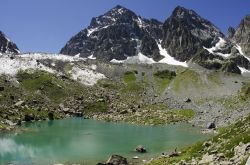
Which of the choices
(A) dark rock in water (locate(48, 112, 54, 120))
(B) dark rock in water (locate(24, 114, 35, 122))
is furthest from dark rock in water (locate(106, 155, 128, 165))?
(A) dark rock in water (locate(48, 112, 54, 120))

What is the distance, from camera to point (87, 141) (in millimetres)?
98188

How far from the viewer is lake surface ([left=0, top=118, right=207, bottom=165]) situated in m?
74.6

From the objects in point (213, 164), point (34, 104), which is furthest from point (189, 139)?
point (34, 104)

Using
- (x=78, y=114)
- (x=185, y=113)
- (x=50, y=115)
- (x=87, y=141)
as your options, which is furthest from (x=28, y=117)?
(x=185, y=113)

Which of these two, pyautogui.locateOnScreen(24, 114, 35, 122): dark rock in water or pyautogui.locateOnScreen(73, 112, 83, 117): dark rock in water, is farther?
pyautogui.locateOnScreen(73, 112, 83, 117): dark rock in water

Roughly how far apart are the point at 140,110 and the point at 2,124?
2465 inches

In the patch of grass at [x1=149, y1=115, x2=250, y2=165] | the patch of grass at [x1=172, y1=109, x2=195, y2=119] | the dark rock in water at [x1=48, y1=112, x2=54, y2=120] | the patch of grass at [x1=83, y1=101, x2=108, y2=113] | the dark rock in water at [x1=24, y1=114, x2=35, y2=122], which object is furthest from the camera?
the patch of grass at [x1=83, y1=101, x2=108, y2=113]

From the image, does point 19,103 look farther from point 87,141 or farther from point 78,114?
point 87,141

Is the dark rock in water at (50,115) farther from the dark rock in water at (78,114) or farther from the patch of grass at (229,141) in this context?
the patch of grass at (229,141)

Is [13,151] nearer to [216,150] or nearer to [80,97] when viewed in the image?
[216,150]

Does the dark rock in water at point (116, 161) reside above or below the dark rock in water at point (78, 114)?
below

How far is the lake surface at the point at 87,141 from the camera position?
74562mm

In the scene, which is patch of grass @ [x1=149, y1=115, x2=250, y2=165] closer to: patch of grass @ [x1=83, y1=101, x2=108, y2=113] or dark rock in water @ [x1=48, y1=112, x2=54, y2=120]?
dark rock in water @ [x1=48, y1=112, x2=54, y2=120]

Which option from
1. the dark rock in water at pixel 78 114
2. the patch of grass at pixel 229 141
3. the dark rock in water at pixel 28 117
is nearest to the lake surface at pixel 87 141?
the dark rock in water at pixel 28 117
